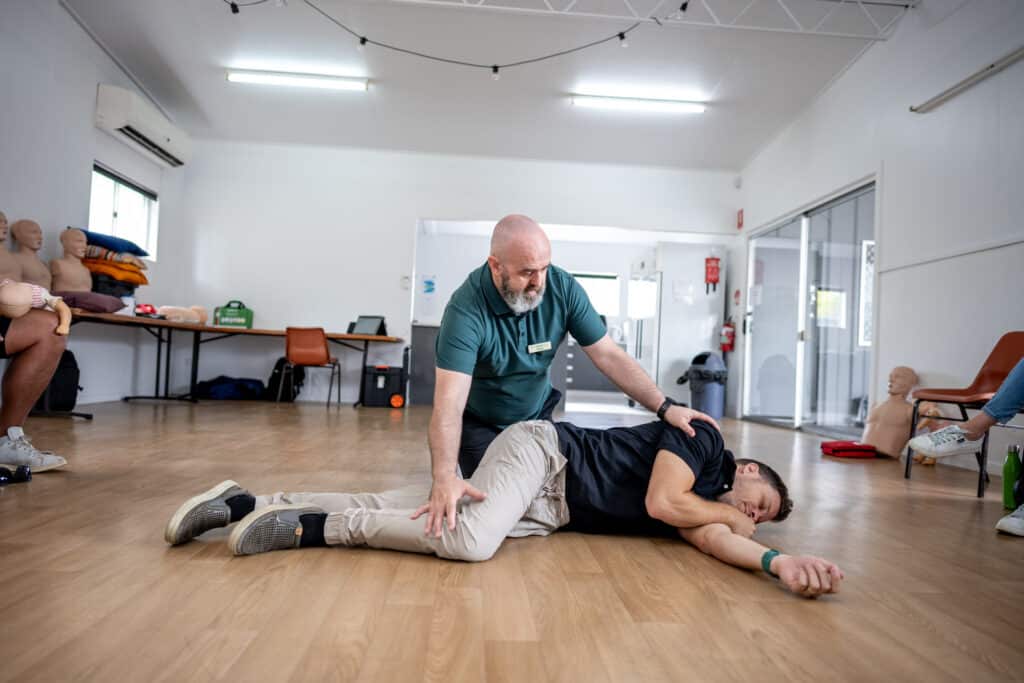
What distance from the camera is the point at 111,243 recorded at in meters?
5.58

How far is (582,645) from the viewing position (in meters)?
1.18

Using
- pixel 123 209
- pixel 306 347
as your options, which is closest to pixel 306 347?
pixel 306 347

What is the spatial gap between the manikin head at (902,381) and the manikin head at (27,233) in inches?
237

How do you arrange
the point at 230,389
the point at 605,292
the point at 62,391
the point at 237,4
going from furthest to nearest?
1. the point at 605,292
2. the point at 230,389
3. the point at 237,4
4. the point at 62,391

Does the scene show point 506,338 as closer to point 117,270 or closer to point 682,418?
point 682,418

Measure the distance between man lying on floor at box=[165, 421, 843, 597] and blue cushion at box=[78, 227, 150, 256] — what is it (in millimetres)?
4588

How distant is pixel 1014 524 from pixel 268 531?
2353mm

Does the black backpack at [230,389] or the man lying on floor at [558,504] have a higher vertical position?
the man lying on floor at [558,504]

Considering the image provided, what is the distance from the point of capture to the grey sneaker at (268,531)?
63.2 inches

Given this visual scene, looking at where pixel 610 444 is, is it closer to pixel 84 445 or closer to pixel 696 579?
pixel 696 579

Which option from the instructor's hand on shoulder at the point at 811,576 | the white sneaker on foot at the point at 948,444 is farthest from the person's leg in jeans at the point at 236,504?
the white sneaker on foot at the point at 948,444

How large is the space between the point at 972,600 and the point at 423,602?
4.11ft

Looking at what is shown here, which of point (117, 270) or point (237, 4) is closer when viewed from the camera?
point (237, 4)

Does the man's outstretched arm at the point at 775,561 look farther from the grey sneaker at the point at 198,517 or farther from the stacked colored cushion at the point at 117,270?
the stacked colored cushion at the point at 117,270
